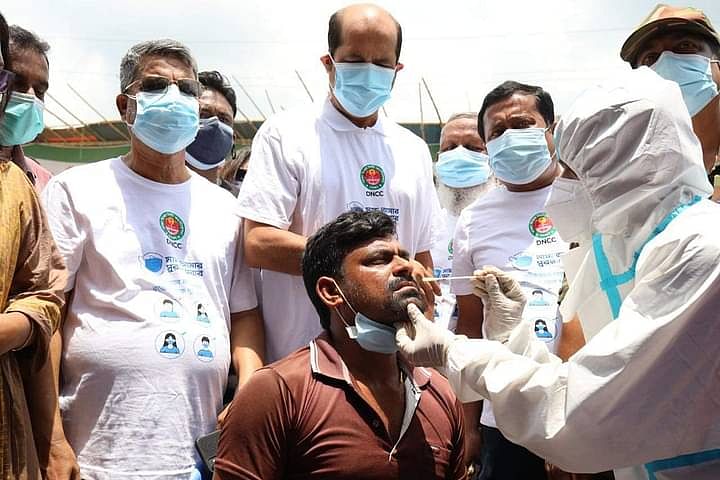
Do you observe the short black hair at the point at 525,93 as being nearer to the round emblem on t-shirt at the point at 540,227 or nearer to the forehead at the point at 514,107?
the forehead at the point at 514,107

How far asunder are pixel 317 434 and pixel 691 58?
252 centimetres

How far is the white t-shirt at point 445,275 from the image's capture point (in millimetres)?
4348

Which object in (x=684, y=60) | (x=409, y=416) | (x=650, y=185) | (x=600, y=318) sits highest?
(x=684, y=60)

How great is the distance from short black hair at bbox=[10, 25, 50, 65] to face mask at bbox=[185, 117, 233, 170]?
42.5 inches

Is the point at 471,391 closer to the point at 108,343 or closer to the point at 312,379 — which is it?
the point at 312,379

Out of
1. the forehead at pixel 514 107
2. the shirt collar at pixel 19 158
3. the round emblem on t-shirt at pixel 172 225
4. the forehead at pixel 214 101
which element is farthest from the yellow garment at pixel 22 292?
the forehead at pixel 514 107

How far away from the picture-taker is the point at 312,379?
265 cm

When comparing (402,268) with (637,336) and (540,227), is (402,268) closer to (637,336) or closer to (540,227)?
(637,336)

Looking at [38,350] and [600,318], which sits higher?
[600,318]

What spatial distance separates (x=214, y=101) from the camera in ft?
15.6

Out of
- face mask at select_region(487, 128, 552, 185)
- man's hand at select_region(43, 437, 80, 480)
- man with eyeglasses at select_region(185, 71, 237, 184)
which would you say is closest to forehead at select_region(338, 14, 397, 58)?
face mask at select_region(487, 128, 552, 185)

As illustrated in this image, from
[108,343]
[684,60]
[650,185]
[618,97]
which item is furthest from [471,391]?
[684,60]

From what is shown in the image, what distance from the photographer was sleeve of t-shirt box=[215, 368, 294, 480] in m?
2.43

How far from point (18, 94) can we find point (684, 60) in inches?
120
